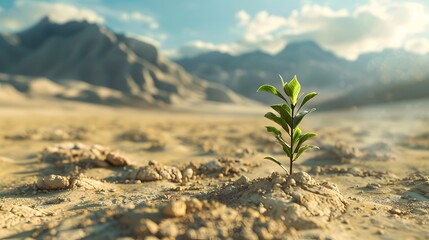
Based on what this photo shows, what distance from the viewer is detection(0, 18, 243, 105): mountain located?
122 meters

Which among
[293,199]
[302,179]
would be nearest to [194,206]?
[293,199]

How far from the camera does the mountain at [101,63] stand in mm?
121812

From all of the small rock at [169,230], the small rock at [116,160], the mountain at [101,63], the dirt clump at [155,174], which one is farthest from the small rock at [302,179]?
the mountain at [101,63]

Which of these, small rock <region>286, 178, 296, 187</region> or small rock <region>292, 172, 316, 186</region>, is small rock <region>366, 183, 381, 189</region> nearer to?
small rock <region>292, 172, 316, 186</region>

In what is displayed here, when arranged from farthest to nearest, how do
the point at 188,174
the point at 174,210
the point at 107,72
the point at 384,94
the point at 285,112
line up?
the point at 107,72 → the point at 384,94 → the point at 188,174 → the point at 285,112 → the point at 174,210

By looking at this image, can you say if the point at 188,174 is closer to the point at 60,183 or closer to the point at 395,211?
the point at 60,183

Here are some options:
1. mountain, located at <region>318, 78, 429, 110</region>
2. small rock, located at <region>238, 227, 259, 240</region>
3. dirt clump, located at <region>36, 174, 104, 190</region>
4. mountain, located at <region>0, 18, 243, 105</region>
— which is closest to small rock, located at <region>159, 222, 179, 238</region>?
small rock, located at <region>238, 227, 259, 240</region>

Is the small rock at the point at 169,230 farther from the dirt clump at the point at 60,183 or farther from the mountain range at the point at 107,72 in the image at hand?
the mountain range at the point at 107,72

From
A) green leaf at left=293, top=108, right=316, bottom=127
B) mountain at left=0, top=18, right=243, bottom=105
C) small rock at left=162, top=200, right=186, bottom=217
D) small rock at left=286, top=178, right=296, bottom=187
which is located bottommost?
small rock at left=162, top=200, right=186, bottom=217

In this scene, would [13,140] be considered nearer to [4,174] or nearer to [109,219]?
[4,174]

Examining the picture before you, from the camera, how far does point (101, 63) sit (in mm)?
130750

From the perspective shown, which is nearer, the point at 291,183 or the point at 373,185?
the point at 291,183

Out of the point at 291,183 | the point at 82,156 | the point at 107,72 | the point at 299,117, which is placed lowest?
the point at 82,156

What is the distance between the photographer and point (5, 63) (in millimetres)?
146875
